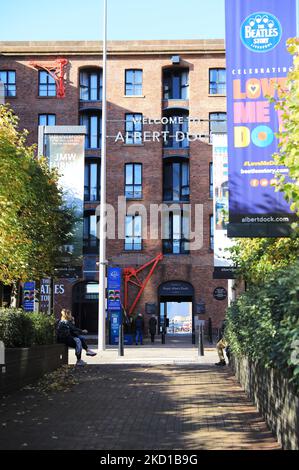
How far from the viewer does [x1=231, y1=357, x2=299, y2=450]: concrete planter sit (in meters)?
6.63

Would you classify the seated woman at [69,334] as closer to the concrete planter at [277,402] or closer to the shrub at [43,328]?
the shrub at [43,328]

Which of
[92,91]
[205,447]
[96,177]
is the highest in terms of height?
[92,91]

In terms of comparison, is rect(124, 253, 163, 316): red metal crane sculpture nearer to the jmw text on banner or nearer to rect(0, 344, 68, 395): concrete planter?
the jmw text on banner

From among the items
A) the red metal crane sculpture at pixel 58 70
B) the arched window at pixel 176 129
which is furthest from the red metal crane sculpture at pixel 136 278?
the red metal crane sculpture at pixel 58 70

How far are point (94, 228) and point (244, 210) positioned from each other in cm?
3211

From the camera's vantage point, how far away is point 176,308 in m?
44.5

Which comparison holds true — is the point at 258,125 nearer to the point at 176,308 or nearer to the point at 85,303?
the point at 176,308

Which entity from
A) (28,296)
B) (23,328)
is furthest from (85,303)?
(23,328)

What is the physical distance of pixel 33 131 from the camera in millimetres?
44906

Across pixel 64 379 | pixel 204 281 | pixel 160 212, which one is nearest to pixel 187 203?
pixel 160 212

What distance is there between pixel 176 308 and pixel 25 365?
31.5 meters

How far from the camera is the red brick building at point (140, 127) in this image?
143 feet

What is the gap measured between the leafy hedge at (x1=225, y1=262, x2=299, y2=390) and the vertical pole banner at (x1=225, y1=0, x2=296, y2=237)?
248 centimetres

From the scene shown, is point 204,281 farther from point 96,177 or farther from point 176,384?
point 176,384
